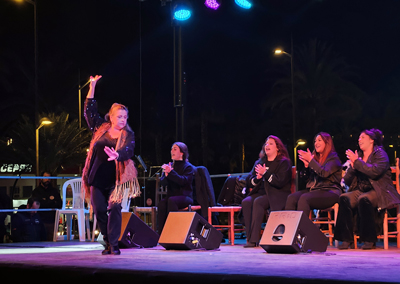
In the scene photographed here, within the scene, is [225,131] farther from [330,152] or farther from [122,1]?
[330,152]

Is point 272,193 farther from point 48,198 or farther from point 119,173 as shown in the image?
point 48,198

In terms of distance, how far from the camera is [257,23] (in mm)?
23266

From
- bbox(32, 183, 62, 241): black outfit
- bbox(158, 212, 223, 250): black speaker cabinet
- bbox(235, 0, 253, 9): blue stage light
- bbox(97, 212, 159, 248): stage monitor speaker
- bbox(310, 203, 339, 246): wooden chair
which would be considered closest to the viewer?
bbox(158, 212, 223, 250): black speaker cabinet

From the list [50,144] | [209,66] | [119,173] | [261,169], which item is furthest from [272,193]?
[209,66]

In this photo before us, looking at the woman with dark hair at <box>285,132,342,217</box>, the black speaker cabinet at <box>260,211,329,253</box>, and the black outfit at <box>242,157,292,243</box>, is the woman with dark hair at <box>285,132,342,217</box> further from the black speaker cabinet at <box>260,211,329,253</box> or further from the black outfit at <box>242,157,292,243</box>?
the black speaker cabinet at <box>260,211,329,253</box>

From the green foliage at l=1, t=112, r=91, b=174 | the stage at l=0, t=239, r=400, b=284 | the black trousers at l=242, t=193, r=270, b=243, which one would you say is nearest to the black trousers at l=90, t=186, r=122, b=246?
the stage at l=0, t=239, r=400, b=284

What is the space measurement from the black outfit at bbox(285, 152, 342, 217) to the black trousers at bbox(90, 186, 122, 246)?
5.85 ft

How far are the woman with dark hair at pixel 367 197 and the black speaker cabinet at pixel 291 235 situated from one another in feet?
2.10

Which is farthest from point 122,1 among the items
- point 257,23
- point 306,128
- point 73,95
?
point 306,128

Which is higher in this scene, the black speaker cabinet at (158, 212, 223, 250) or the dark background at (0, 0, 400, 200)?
the dark background at (0, 0, 400, 200)

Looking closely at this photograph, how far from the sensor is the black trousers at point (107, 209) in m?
3.97

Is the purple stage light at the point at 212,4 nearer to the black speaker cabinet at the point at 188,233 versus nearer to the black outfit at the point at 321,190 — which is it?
the black outfit at the point at 321,190

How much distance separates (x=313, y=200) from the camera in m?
4.83

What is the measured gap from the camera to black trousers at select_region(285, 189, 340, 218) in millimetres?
4805
